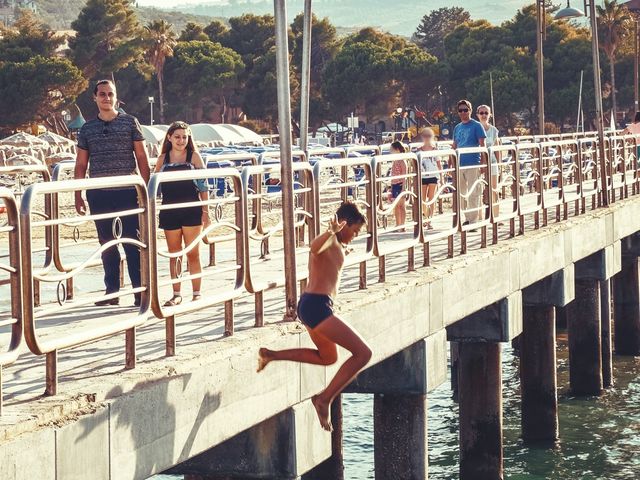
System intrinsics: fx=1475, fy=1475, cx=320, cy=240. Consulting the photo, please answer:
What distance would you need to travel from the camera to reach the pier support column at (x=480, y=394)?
573 inches

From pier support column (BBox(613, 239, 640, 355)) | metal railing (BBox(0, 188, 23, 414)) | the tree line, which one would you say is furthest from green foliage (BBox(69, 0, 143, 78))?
metal railing (BBox(0, 188, 23, 414))

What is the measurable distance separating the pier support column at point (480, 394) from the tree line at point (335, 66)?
7244 centimetres

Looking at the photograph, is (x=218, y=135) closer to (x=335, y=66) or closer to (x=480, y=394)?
(x=335, y=66)

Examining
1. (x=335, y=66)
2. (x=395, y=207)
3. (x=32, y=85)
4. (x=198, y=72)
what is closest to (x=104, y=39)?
(x=198, y=72)

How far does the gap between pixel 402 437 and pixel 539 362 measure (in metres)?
5.97

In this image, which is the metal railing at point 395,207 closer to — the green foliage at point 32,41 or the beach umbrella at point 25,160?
the beach umbrella at point 25,160

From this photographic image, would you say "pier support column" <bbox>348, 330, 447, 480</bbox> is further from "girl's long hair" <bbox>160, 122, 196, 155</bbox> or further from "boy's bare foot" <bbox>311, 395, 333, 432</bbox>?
"boy's bare foot" <bbox>311, 395, 333, 432</bbox>

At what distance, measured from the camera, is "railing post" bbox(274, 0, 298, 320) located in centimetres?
887

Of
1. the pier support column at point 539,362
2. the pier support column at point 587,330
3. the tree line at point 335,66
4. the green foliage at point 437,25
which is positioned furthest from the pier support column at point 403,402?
the green foliage at point 437,25

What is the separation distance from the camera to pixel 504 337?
1427 centimetres

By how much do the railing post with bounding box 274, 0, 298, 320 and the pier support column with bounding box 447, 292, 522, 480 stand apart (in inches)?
209

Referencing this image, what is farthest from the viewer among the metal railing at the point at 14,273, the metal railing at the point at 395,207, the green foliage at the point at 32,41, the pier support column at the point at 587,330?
the green foliage at the point at 32,41

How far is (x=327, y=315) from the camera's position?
8422 millimetres

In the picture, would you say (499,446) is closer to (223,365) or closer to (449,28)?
(223,365)
